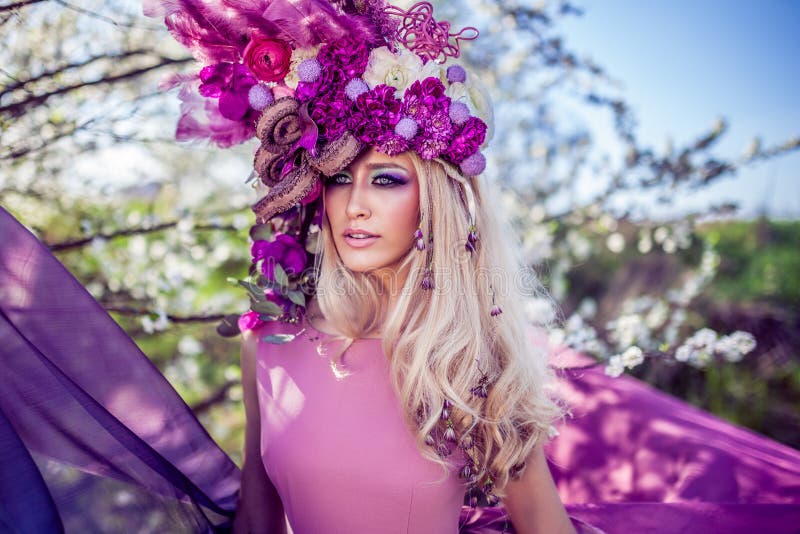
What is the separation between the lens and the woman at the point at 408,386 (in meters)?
1.62

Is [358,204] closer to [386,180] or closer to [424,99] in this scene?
[386,180]

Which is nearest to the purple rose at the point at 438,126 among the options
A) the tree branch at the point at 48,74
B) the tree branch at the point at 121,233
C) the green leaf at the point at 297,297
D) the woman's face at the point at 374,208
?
the woman's face at the point at 374,208

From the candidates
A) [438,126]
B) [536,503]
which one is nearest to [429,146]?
[438,126]

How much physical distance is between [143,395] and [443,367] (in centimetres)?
87

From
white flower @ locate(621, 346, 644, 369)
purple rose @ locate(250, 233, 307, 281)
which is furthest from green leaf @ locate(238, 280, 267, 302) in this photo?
white flower @ locate(621, 346, 644, 369)

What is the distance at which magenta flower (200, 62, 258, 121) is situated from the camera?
165cm

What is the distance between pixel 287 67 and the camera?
1646 mm

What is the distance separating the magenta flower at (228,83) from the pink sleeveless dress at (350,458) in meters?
0.85

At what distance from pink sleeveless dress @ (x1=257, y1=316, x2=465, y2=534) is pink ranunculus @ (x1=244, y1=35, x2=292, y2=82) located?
35.4 inches

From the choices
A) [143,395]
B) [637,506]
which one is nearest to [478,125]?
[143,395]

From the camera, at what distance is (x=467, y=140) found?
166 centimetres

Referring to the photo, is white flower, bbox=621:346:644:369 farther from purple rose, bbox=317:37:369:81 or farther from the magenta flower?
the magenta flower

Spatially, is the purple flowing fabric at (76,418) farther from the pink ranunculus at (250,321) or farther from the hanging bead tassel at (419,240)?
the hanging bead tassel at (419,240)

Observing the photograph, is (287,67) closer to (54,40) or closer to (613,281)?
(54,40)
